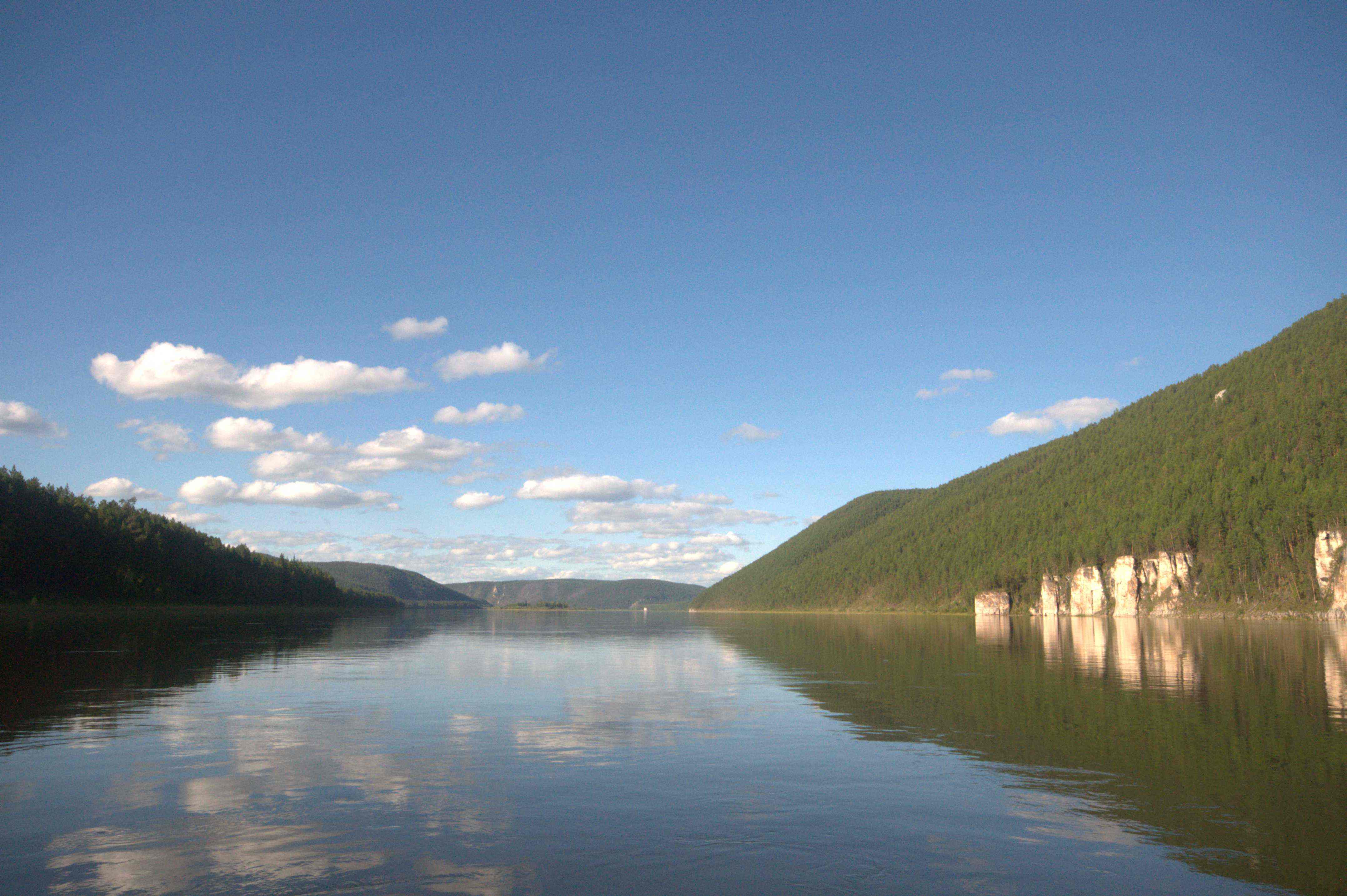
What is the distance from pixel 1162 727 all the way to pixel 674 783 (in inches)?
628

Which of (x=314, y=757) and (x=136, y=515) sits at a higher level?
(x=136, y=515)

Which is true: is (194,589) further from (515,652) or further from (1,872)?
(1,872)

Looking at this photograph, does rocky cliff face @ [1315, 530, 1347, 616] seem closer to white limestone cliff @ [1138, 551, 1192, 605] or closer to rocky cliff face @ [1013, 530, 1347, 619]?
rocky cliff face @ [1013, 530, 1347, 619]

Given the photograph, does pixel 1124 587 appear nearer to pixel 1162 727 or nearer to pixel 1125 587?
pixel 1125 587

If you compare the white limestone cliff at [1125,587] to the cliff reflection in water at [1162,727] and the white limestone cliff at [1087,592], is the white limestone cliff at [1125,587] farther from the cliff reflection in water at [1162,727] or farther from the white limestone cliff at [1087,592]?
the cliff reflection in water at [1162,727]

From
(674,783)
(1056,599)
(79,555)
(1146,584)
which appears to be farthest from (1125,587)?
(79,555)

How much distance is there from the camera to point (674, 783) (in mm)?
17031

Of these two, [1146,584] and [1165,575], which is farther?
[1146,584]

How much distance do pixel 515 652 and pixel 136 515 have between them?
185309 millimetres

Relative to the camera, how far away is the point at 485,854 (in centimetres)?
1218

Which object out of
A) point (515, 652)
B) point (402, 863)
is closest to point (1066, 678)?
point (402, 863)

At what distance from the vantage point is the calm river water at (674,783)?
37.8ft

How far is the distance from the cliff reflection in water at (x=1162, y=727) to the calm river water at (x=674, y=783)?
127 mm

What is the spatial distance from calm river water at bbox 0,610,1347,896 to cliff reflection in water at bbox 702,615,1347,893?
0.13 m
